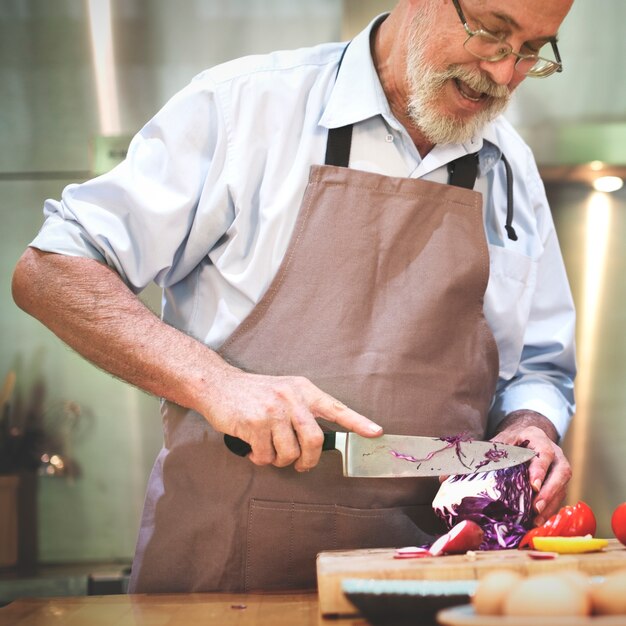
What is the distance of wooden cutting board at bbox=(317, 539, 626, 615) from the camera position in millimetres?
1198

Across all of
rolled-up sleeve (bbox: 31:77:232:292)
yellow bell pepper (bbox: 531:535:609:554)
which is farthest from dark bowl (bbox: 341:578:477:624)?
rolled-up sleeve (bbox: 31:77:232:292)

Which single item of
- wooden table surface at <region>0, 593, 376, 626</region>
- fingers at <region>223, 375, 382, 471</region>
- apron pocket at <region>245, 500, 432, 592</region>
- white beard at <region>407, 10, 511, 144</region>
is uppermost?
white beard at <region>407, 10, 511, 144</region>

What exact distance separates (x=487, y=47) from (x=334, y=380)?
676 mm

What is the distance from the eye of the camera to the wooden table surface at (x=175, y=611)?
4.01 feet

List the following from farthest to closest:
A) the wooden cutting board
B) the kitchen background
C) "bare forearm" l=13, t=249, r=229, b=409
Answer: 1. the kitchen background
2. "bare forearm" l=13, t=249, r=229, b=409
3. the wooden cutting board

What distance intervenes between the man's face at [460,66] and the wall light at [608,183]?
3.56 feet

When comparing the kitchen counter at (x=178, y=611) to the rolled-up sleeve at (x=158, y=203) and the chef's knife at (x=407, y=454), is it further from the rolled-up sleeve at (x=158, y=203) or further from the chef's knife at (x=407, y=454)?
the rolled-up sleeve at (x=158, y=203)

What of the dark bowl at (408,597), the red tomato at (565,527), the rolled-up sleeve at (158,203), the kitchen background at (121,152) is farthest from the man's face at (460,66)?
the kitchen background at (121,152)

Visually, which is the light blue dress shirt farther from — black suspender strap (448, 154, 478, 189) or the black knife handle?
the black knife handle

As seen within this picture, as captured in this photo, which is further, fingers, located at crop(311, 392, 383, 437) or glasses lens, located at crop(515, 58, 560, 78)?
glasses lens, located at crop(515, 58, 560, 78)

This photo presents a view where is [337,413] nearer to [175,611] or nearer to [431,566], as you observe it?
[431,566]

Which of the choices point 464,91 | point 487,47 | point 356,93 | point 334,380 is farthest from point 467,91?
point 334,380

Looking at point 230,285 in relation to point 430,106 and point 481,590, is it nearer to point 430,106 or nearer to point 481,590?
point 430,106

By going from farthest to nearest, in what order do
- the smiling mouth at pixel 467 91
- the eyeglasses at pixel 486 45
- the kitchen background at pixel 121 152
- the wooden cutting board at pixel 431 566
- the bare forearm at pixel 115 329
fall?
the kitchen background at pixel 121 152 < the smiling mouth at pixel 467 91 < the eyeglasses at pixel 486 45 < the bare forearm at pixel 115 329 < the wooden cutting board at pixel 431 566
